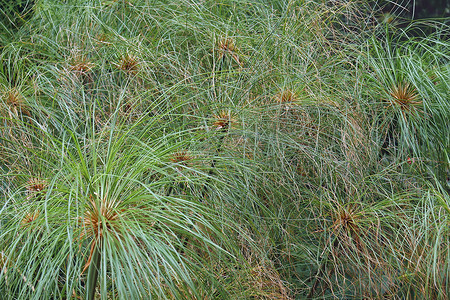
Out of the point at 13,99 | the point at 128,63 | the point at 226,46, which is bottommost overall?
the point at 13,99

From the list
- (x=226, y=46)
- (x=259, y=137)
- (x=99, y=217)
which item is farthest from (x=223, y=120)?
(x=99, y=217)

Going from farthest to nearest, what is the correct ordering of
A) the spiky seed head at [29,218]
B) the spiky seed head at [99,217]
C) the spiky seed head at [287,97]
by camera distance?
the spiky seed head at [287,97], the spiky seed head at [29,218], the spiky seed head at [99,217]

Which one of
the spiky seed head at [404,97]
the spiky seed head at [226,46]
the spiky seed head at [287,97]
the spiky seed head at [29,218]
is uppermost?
the spiky seed head at [404,97]

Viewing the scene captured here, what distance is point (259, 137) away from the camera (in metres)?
1.19

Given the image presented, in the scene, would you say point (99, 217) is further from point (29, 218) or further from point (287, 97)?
point (287, 97)

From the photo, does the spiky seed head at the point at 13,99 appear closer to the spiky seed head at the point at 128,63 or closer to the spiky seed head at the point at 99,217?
the spiky seed head at the point at 128,63

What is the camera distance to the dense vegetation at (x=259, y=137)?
3.72ft

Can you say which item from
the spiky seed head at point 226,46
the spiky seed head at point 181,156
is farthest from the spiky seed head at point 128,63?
the spiky seed head at point 181,156

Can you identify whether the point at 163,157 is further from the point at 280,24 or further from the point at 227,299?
the point at 280,24

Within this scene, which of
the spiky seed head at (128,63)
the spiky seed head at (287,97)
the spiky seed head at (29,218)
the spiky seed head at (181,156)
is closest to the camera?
the spiky seed head at (29,218)

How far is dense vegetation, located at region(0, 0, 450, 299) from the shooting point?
1134 millimetres

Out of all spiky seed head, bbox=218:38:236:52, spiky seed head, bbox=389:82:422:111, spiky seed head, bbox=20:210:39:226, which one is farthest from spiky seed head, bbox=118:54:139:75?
spiky seed head, bbox=389:82:422:111

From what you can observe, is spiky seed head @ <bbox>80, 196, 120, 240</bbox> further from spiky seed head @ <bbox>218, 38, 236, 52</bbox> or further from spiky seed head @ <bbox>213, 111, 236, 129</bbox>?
spiky seed head @ <bbox>218, 38, 236, 52</bbox>

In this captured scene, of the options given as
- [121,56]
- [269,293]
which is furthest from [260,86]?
[269,293]
